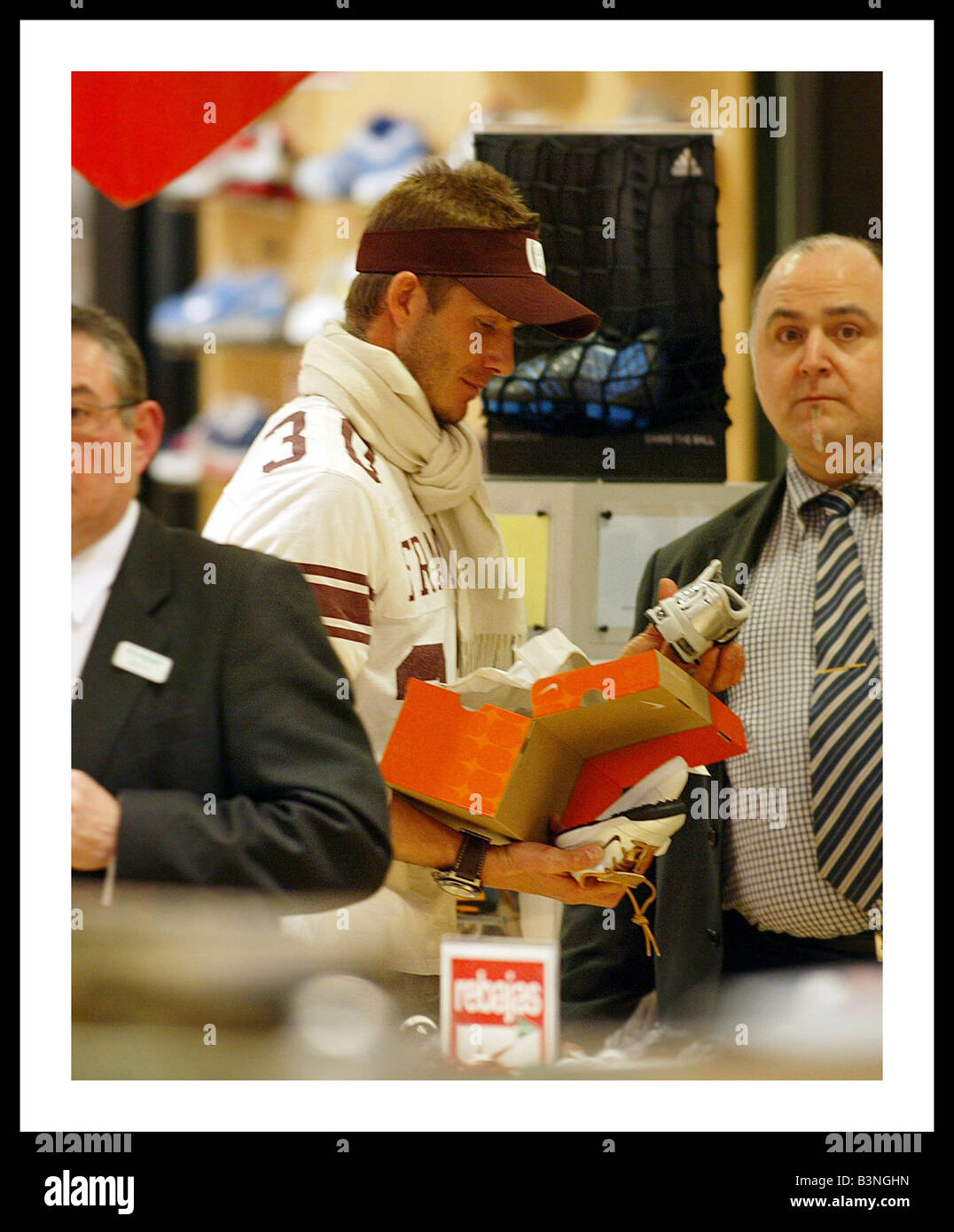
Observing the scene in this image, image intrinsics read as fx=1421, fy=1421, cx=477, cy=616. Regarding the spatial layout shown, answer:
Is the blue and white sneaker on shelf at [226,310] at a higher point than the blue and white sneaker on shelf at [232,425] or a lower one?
higher

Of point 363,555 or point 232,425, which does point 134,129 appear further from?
point 363,555

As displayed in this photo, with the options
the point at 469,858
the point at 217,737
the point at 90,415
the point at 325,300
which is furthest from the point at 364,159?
the point at 469,858

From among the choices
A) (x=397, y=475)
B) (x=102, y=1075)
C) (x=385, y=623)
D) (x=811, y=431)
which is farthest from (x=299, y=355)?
(x=102, y=1075)

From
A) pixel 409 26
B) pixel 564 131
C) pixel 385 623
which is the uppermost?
pixel 409 26

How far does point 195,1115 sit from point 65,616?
1006 mm

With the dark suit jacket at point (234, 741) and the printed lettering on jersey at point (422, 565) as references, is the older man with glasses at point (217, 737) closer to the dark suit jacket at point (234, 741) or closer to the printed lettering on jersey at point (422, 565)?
the dark suit jacket at point (234, 741)

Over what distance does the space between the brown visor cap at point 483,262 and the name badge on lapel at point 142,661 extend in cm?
83

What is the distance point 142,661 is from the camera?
2.61 metres

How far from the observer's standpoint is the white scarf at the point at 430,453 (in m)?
2.67

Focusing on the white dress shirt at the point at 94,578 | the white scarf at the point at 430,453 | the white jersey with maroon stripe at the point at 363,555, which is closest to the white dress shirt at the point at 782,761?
the white scarf at the point at 430,453

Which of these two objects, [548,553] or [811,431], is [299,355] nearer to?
[548,553]

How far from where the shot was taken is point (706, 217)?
9.16 ft

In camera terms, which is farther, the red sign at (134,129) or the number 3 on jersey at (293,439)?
the red sign at (134,129)

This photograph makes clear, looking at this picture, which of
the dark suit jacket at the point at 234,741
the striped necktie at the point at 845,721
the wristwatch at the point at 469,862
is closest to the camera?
the dark suit jacket at the point at 234,741
